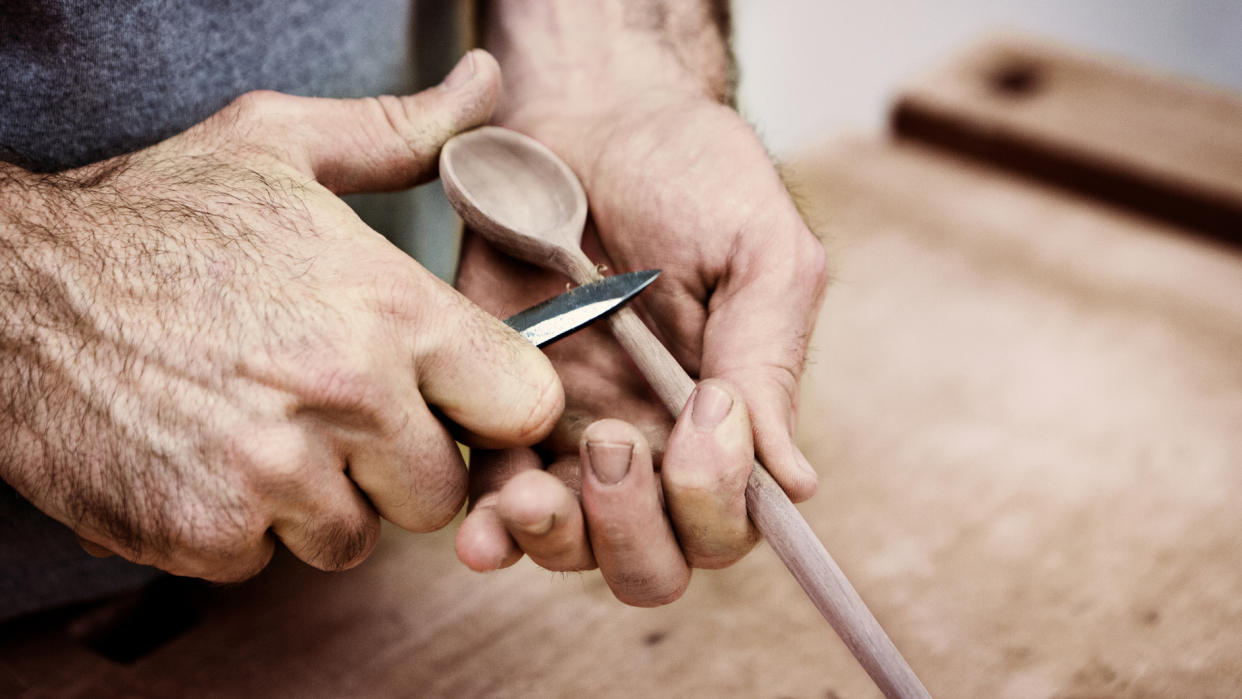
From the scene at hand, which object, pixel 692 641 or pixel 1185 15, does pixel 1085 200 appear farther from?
pixel 1185 15

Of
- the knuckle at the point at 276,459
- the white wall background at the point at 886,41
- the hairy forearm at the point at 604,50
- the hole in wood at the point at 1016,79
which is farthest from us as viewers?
the white wall background at the point at 886,41

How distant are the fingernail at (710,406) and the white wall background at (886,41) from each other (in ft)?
4.52

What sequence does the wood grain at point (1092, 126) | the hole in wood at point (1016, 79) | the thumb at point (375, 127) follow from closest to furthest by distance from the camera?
the thumb at point (375, 127), the wood grain at point (1092, 126), the hole in wood at point (1016, 79)

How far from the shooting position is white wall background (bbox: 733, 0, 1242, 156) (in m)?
1.91

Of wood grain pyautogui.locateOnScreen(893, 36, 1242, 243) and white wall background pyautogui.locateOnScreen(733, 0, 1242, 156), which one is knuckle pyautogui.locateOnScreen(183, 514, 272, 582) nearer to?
wood grain pyautogui.locateOnScreen(893, 36, 1242, 243)

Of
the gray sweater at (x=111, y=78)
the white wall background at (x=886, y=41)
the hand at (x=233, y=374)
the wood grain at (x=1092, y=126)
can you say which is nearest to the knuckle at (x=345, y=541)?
the hand at (x=233, y=374)

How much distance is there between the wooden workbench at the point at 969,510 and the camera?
0.69m

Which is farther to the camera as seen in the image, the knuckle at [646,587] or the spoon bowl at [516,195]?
the spoon bowl at [516,195]

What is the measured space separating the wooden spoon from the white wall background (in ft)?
3.84

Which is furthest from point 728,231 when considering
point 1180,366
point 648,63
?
point 1180,366

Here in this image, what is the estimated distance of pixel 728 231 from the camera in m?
0.68

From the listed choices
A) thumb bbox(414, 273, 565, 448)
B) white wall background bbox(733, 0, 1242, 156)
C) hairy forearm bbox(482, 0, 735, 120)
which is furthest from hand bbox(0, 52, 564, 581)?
white wall background bbox(733, 0, 1242, 156)

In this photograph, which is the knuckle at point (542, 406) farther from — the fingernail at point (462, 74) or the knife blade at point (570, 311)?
the fingernail at point (462, 74)

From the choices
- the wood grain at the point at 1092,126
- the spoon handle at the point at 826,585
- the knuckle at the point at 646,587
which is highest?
the spoon handle at the point at 826,585
